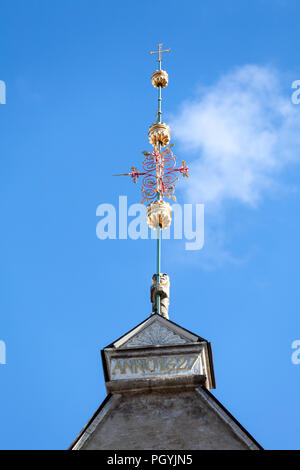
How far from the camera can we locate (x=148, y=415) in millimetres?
20844

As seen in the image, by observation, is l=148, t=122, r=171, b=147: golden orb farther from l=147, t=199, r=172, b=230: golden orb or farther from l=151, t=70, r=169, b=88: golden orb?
l=151, t=70, r=169, b=88: golden orb

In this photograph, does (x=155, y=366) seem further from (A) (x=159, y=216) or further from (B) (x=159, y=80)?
(B) (x=159, y=80)

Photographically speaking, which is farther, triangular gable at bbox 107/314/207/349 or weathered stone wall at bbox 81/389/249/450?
triangular gable at bbox 107/314/207/349

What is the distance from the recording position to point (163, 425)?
67.2ft

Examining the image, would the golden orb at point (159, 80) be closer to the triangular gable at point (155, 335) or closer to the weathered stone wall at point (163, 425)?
the triangular gable at point (155, 335)

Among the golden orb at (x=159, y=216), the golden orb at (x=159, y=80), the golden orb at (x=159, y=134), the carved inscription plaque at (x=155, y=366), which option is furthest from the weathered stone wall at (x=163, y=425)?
the golden orb at (x=159, y=80)

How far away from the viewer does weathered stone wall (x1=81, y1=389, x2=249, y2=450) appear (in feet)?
65.8

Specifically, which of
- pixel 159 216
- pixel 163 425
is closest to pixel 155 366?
pixel 163 425

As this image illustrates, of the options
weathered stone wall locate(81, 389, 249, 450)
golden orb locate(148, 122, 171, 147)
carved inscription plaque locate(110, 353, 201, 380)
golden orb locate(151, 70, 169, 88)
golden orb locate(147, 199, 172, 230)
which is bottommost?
weathered stone wall locate(81, 389, 249, 450)

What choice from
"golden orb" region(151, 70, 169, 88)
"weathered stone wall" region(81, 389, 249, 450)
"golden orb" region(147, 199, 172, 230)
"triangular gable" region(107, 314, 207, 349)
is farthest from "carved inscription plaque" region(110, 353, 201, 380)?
"golden orb" region(151, 70, 169, 88)

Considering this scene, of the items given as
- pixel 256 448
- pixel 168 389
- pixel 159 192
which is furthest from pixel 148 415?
pixel 159 192
